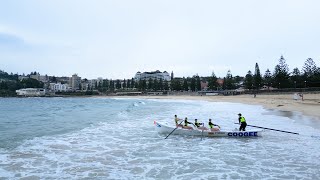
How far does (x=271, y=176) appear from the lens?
1139 cm

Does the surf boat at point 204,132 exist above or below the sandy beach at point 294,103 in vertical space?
below

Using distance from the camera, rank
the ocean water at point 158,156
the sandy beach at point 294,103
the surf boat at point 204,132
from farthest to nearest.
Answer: the sandy beach at point 294,103 < the surf boat at point 204,132 < the ocean water at point 158,156

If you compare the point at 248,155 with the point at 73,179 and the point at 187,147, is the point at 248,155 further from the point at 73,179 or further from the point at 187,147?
the point at 73,179

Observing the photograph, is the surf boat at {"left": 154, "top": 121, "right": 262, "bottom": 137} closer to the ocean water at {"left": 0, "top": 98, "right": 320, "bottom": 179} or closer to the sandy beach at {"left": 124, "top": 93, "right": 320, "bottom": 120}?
the ocean water at {"left": 0, "top": 98, "right": 320, "bottom": 179}

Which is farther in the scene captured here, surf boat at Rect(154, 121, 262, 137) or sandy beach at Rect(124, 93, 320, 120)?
sandy beach at Rect(124, 93, 320, 120)

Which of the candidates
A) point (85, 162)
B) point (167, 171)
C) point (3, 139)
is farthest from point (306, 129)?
point (3, 139)

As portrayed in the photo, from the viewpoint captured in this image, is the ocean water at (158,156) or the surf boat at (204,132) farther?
the surf boat at (204,132)

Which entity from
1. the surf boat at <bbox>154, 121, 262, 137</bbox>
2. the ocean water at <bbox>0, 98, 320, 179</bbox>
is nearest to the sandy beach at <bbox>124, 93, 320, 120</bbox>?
the surf boat at <bbox>154, 121, 262, 137</bbox>

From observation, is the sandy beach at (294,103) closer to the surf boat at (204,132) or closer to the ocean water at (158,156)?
the surf boat at (204,132)

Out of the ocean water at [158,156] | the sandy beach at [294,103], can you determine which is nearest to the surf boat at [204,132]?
the ocean water at [158,156]

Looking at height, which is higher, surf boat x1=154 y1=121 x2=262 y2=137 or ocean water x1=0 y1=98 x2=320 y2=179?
surf boat x1=154 y1=121 x2=262 y2=137

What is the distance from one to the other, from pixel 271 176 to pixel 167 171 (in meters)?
3.99

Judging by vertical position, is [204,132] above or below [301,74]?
below

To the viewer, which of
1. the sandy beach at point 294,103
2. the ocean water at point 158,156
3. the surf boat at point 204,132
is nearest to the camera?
the ocean water at point 158,156
